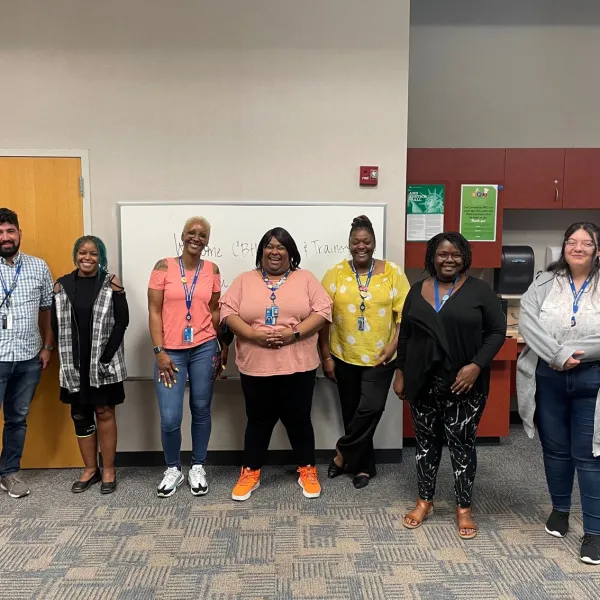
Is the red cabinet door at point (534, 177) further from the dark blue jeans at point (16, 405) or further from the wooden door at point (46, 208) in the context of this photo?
the dark blue jeans at point (16, 405)

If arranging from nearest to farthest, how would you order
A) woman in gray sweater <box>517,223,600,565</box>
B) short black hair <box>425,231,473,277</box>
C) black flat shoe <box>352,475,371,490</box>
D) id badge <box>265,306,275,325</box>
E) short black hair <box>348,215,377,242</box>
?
1. woman in gray sweater <box>517,223,600,565</box>
2. short black hair <box>425,231,473,277</box>
3. id badge <box>265,306,275,325</box>
4. short black hair <box>348,215,377,242</box>
5. black flat shoe <box>352,475,371,490</box>

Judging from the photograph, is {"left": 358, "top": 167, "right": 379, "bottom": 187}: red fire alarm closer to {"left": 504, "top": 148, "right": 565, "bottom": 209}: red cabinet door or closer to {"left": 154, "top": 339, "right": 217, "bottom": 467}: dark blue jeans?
{"left": 504, "top": 148, "right": 565, "bottom": 209}: red cabinet door

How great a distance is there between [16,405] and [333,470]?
1862mm

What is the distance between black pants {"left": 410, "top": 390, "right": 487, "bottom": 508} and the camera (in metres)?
2.23

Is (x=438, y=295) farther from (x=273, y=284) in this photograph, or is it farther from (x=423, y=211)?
(x=423, y=211)

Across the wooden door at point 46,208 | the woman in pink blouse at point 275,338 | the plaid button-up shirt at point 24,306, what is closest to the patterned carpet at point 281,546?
the woman in pink blouse at point 275,338

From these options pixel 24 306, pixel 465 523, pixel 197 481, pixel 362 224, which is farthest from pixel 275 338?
pixel 24 306

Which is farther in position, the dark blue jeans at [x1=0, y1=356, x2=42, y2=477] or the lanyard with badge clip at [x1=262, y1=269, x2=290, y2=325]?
the dark blue jeans at [x1=0, y1=356, x2=42, y2=477]

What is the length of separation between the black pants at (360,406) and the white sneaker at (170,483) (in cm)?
95

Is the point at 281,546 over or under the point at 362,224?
under

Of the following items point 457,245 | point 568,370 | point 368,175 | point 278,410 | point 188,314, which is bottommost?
point 278,410

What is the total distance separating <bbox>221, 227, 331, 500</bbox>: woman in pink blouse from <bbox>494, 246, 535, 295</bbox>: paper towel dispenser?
4.95 ft

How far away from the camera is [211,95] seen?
295cm

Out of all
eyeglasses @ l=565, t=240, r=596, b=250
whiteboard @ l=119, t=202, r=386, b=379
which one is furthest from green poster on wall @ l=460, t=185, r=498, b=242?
eyeglasses @ l=565, t=240, r=596, b=250
